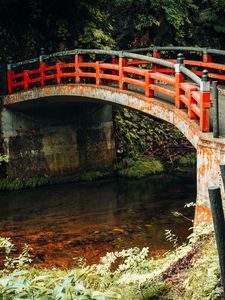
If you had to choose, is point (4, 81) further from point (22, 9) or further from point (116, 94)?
point (116, 94)

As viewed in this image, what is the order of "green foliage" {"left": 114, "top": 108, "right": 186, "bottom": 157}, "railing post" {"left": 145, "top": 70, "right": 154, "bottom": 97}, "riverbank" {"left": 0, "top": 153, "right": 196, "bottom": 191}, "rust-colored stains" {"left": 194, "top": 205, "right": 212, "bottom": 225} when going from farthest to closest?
"green foliage" {"left": 114, "top": 108, "right": 186, "bottom": 157}
"riverbank" {"left": 0, "top": 153, "right": 196, "bottom": 191}
"railing post" {"left": 145, "top": 70, "right": 154, "bottom": 97}
"rust-colored stains" {"left": 194, "top": 205, "right": 212, "bottom": 225}

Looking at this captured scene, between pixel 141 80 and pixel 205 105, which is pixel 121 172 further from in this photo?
pixel 205 105

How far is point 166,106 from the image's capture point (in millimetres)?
11602

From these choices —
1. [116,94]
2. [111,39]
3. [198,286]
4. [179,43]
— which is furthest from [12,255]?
[179,43]

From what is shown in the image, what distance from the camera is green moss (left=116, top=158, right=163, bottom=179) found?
19.9 meters

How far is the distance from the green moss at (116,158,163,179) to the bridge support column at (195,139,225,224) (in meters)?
10.5

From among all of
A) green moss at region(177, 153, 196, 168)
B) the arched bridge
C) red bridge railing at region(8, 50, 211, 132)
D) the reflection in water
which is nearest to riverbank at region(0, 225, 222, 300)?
the arched bridge

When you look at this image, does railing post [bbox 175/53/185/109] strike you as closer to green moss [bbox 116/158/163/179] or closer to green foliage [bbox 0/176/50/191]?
green moss [bbox 116/158/163/179]

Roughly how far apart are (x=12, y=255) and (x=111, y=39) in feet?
38.2

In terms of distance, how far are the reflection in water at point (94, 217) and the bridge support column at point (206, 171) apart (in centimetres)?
299

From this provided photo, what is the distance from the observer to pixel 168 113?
37.6 ft

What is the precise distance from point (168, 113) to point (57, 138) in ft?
30.7

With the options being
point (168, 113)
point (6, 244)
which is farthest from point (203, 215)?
point (6, 244)

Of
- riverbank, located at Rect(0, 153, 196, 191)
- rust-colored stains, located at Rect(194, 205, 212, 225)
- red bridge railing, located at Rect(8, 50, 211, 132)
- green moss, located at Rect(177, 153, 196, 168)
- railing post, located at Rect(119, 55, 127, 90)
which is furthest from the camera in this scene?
green moss, located at Rect(177, 153, 196, 168)
